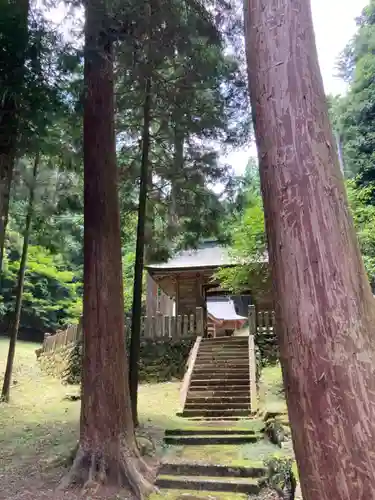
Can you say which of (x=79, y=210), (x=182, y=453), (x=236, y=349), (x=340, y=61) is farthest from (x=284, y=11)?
(x=340, y=61)

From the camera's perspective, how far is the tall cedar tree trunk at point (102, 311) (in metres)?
5.14

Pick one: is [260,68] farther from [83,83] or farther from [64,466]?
[64,466]

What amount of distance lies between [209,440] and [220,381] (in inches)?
122

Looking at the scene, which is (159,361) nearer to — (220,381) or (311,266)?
(220,381)

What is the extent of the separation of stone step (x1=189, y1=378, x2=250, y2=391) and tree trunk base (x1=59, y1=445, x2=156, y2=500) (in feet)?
16.3

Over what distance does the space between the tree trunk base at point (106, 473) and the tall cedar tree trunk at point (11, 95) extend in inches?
113

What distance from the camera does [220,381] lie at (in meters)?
10.4

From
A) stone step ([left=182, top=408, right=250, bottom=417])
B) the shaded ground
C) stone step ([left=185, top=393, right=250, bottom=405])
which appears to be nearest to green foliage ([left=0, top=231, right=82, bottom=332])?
the shaded ground

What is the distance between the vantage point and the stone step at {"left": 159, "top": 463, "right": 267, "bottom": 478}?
5738 millimetres

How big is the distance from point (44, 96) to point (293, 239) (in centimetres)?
383

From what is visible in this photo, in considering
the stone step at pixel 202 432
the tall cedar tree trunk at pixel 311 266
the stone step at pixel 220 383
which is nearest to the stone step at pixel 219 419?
the stone step at pixel 202 432

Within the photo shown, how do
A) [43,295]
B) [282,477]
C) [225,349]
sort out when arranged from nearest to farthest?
[282,477]
[225,349]
[43,295]

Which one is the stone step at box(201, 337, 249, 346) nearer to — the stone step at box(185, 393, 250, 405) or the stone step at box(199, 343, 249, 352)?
the stone step at box(199, 343, 249, 352)

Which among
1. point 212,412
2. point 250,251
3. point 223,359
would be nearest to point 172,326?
point 223,359
